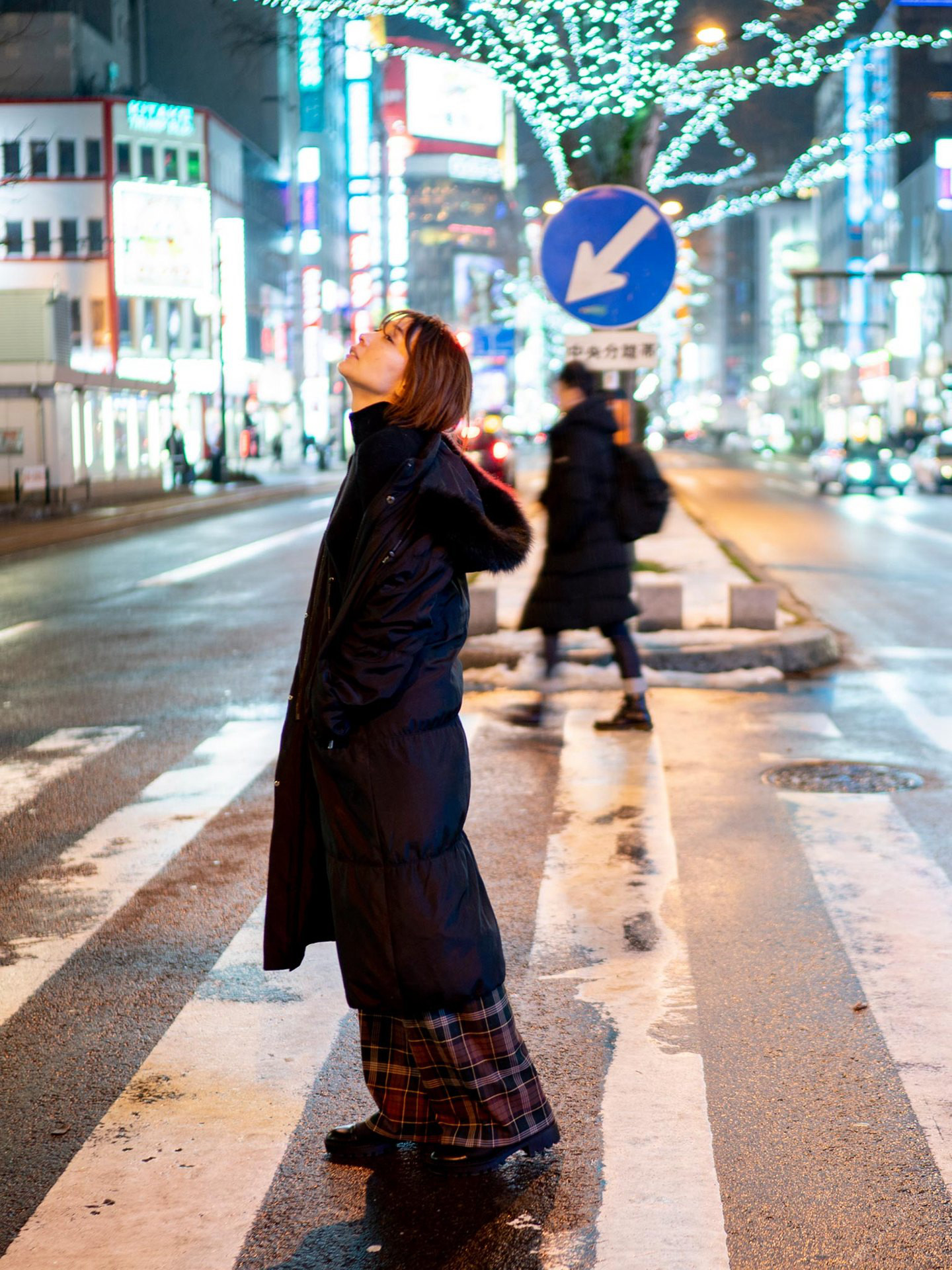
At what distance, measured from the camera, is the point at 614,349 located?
10398 millimetres

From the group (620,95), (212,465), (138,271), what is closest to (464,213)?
(138,271)

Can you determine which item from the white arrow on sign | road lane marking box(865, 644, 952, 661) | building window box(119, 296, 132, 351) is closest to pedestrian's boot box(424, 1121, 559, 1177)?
the white arrow on sign

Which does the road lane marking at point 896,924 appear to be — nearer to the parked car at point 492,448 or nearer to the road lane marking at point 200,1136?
Answer: the road lane marking at point 200,1136

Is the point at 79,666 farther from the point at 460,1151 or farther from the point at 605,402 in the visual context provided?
the point at 460,1151

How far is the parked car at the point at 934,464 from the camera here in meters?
41.5

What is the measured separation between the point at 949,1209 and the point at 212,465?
45547 mm

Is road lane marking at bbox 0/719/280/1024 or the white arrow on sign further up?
the white arrow on sign

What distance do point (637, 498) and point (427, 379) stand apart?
488 cm

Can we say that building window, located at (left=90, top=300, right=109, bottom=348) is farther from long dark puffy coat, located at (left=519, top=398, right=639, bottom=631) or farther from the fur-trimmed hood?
the fur-trimmed hood

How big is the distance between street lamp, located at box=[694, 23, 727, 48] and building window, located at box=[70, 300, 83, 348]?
52.0 meters

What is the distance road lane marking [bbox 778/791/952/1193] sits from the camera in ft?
12.8

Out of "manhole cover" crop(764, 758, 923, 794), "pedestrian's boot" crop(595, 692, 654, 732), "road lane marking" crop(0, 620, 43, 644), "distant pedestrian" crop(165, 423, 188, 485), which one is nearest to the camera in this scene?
"manhole cover" crop(764, 758, 923, 794)

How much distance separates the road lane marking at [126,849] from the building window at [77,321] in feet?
188

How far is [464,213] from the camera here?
170 m
